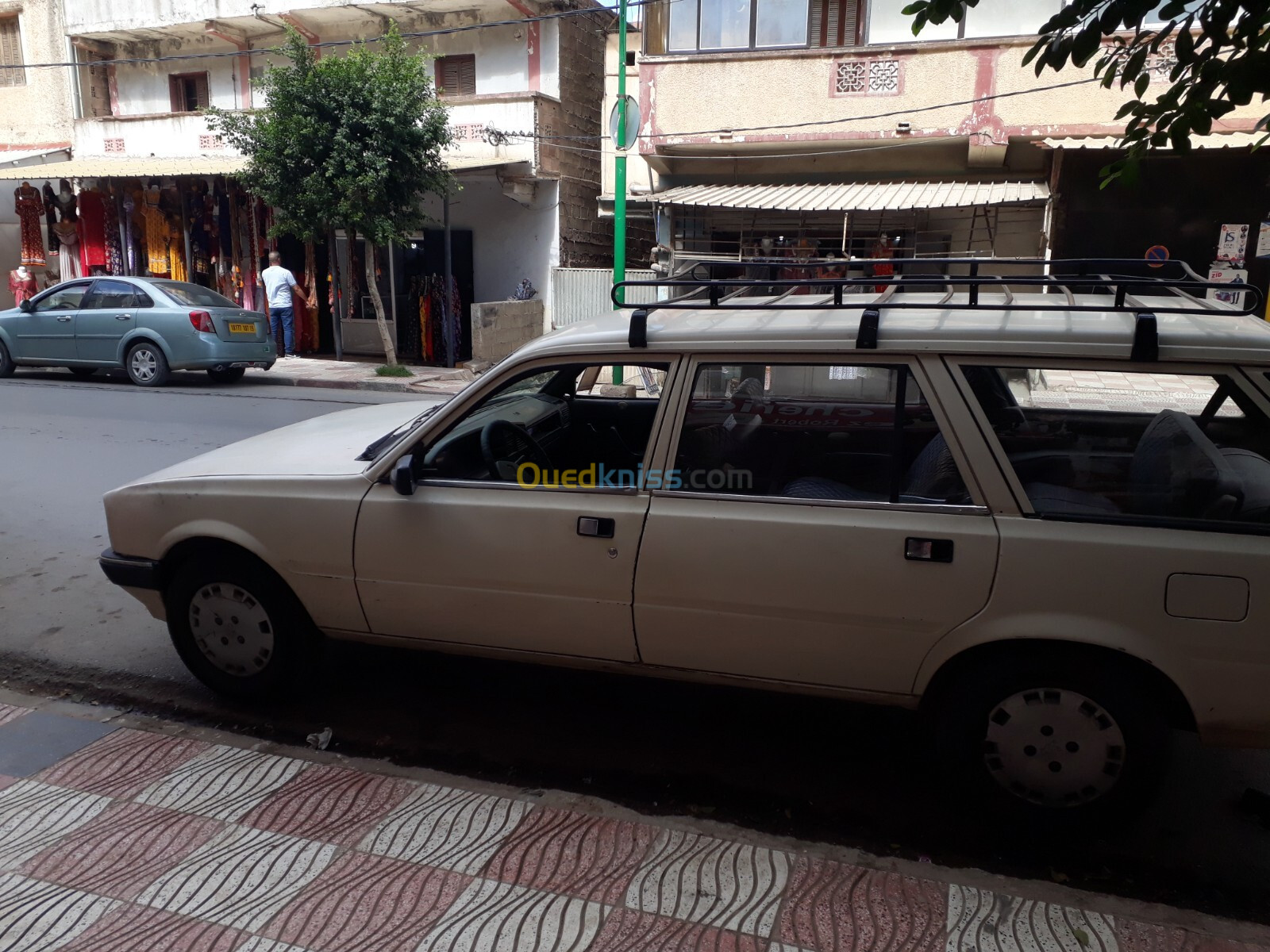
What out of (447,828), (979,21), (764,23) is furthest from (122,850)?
(979,21)

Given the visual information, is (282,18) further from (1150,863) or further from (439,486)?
(1150,863)

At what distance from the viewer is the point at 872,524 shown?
2.97 m

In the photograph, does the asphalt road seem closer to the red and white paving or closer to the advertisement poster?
the red and white paving

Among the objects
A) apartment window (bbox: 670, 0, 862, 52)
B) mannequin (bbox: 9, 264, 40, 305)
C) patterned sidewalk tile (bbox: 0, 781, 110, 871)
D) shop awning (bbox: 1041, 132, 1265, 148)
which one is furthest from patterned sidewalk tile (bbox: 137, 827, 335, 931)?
mannequin (bbox: 9, 264, 40, 305)

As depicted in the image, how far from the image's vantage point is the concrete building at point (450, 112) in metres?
16.8

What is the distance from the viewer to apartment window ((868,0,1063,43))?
13953mm

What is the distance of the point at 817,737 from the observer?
3.78 meters

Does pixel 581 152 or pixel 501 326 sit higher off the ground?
pixel 581 152

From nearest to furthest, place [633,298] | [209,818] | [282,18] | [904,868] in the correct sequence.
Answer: [904,868] < [209,818] < [633,298] < [282,18]

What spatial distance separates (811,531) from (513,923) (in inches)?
56.6

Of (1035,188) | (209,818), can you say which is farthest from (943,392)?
(1035,188)

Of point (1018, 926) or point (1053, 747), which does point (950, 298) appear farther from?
point (1018, 926)

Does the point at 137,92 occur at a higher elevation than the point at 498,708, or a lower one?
higher

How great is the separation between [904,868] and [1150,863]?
80 centimetres
